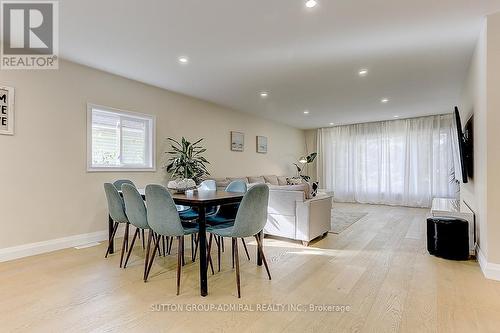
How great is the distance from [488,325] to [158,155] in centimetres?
450

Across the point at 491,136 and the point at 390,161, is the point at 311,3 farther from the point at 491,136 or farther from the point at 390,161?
the point at 390,161

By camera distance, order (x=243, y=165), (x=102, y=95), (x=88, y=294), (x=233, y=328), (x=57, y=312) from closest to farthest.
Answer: (x=233, y=328), (x=57, y=312), (x=88, y=294), (x=102, y=95), (x=243, y=165)

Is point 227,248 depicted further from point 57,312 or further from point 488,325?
point 488,325

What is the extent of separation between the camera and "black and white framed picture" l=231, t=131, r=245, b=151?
6.36 meters

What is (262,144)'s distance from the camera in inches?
292

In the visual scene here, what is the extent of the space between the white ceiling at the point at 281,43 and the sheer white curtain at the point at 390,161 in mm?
2419

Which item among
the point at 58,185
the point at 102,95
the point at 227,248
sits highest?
the point at 102,95

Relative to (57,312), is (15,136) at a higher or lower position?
higher

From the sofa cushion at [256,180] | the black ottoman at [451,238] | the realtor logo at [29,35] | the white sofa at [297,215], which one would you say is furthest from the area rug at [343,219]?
the realtor logo at [29,35]

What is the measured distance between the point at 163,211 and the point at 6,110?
2437 mm

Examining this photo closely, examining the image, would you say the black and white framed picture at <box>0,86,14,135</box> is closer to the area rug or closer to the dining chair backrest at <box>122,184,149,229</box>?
the dining chair backrest at <box>122,184,149,229</box>

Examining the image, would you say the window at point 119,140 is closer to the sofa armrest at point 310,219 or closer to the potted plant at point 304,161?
the sofa armrest at point 310,219

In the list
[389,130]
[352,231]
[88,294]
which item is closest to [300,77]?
[352,231]

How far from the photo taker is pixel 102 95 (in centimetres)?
397
